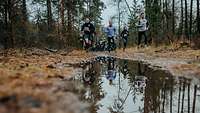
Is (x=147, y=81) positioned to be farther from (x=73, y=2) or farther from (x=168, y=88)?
(x=73, y=2)

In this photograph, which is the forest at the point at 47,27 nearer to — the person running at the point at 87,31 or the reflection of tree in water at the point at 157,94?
the person running at the point at 87,31

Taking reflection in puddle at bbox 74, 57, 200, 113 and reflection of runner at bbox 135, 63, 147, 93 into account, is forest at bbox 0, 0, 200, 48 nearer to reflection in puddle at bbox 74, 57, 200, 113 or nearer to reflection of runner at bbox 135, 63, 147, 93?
reflection of runner at bbox 135, 63, 147, 93

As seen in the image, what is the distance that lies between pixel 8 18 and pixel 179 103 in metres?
19.5

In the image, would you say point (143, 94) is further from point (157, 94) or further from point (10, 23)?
point (10, 23)

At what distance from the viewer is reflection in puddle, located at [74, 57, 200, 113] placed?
8031mm

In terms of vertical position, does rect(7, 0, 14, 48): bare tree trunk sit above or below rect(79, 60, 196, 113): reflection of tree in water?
above

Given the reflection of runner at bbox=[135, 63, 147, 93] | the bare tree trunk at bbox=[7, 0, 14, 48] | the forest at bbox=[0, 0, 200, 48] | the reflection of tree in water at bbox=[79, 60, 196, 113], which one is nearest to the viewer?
the reflection of tree in water at bbox=[79, 60, 196, 113]

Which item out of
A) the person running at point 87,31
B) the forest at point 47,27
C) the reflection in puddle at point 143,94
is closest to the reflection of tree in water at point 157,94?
the reflection in puddle at point 143,94

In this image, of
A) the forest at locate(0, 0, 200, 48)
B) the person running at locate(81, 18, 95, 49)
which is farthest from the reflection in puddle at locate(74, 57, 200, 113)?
the person running at locate(81, 18, 95, 49)

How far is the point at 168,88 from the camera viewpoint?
31.4 feet

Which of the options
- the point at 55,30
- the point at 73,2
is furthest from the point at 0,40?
the point at 73,2

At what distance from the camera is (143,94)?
954cm

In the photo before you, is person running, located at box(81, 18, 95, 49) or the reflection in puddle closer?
the reflection in puddle

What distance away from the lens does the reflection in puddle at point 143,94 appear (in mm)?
8031
